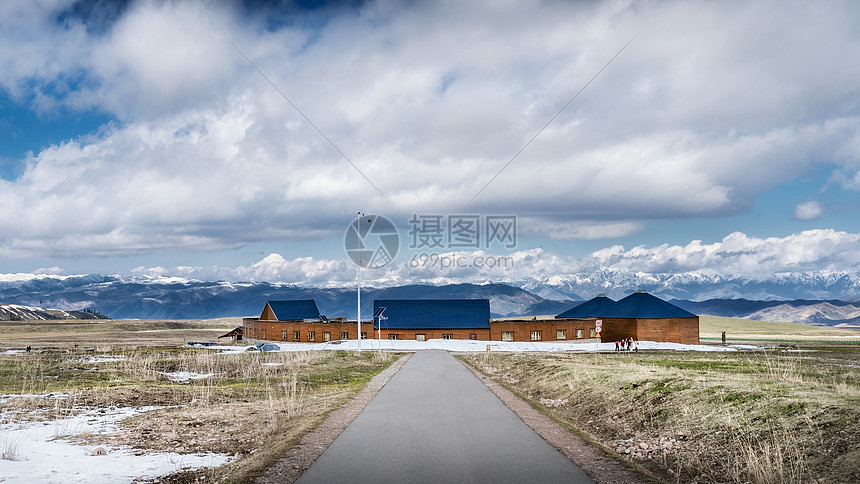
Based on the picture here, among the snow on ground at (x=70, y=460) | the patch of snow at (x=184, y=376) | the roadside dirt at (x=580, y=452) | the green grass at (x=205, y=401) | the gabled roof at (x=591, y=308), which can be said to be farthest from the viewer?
the gabled roof at (x=591, y=308)

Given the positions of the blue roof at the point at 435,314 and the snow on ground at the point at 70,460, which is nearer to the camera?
the snow on ground at the point at 70,460

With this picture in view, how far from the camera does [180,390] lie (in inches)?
923

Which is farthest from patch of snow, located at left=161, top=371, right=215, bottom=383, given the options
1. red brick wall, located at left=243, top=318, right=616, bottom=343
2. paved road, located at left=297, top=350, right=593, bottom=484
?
red brick wall, located at left=243, top=318, right=616, bottom=343

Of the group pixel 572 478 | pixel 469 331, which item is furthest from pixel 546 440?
pixel 469 331

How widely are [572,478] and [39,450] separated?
11533mm

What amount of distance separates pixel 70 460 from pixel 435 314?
80.2 metres

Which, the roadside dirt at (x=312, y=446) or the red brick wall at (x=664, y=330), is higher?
the roadside dirt at (x=312, y=446)

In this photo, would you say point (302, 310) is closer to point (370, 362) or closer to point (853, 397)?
point (370, 362)

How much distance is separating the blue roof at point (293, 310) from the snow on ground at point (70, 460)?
3184 inches

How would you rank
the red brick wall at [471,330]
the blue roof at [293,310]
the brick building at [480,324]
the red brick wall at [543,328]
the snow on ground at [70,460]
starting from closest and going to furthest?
the snow on ground at [70,460] < the brick building at [480,324] < the red brick wall at [543,328] < the red brick wall at [471,330] < the blue roof at [293,310]

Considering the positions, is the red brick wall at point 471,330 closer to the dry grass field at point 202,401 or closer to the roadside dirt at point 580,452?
the dry grass field at point 202,401

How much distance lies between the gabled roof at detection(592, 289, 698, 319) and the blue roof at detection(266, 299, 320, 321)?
49.8 metres

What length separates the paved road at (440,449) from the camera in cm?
1004

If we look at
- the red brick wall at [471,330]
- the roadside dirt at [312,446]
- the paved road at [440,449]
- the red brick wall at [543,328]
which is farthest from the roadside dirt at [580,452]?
the red brick wall at [471,330]
